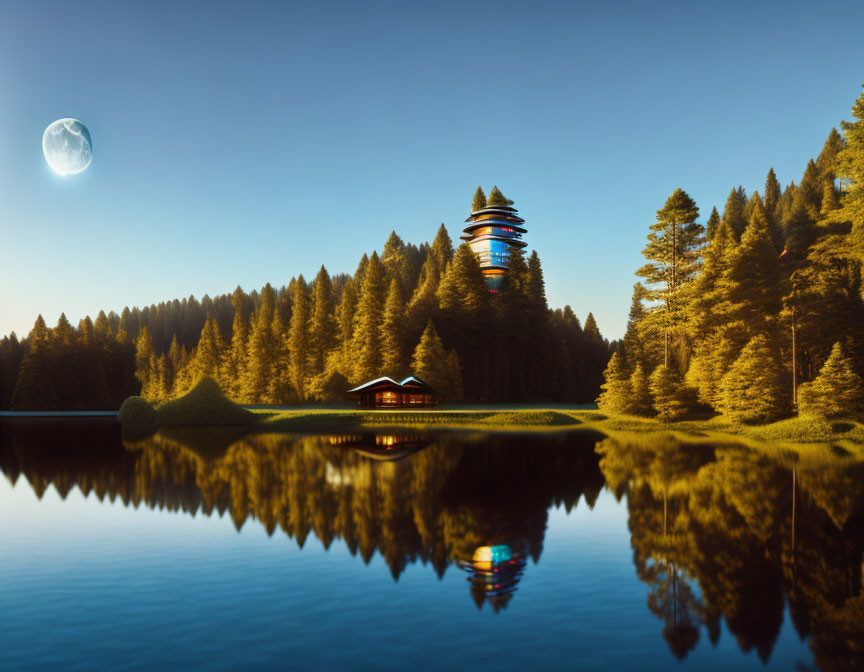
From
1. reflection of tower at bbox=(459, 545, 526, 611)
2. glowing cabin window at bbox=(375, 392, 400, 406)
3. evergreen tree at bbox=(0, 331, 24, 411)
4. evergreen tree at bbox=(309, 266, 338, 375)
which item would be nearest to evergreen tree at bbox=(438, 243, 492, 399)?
evergreen tree at bbox=(309, 266, 338, 375)

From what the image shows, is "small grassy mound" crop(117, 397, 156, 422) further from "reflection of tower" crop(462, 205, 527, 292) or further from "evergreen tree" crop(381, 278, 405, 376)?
"reflection of tower" crop(462, 205, 527, 292)

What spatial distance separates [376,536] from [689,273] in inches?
1957

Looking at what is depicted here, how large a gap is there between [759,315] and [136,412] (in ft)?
211

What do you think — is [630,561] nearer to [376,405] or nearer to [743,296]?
[743,296]

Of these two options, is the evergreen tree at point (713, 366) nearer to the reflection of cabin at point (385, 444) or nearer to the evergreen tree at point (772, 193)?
the reflection of cabin at point (385, 444)

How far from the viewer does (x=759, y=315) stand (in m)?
46.3

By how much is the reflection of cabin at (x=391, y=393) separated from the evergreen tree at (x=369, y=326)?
33.5ft

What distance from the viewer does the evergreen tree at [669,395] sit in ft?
150

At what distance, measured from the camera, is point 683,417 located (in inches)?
1807

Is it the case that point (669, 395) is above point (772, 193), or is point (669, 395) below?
below

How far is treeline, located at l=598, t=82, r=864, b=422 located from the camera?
3741 centimetres

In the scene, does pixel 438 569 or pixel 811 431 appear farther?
pixel 811 431

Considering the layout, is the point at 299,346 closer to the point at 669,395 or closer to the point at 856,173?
the point at 669,395

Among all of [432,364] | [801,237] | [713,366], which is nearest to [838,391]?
[713,366]
